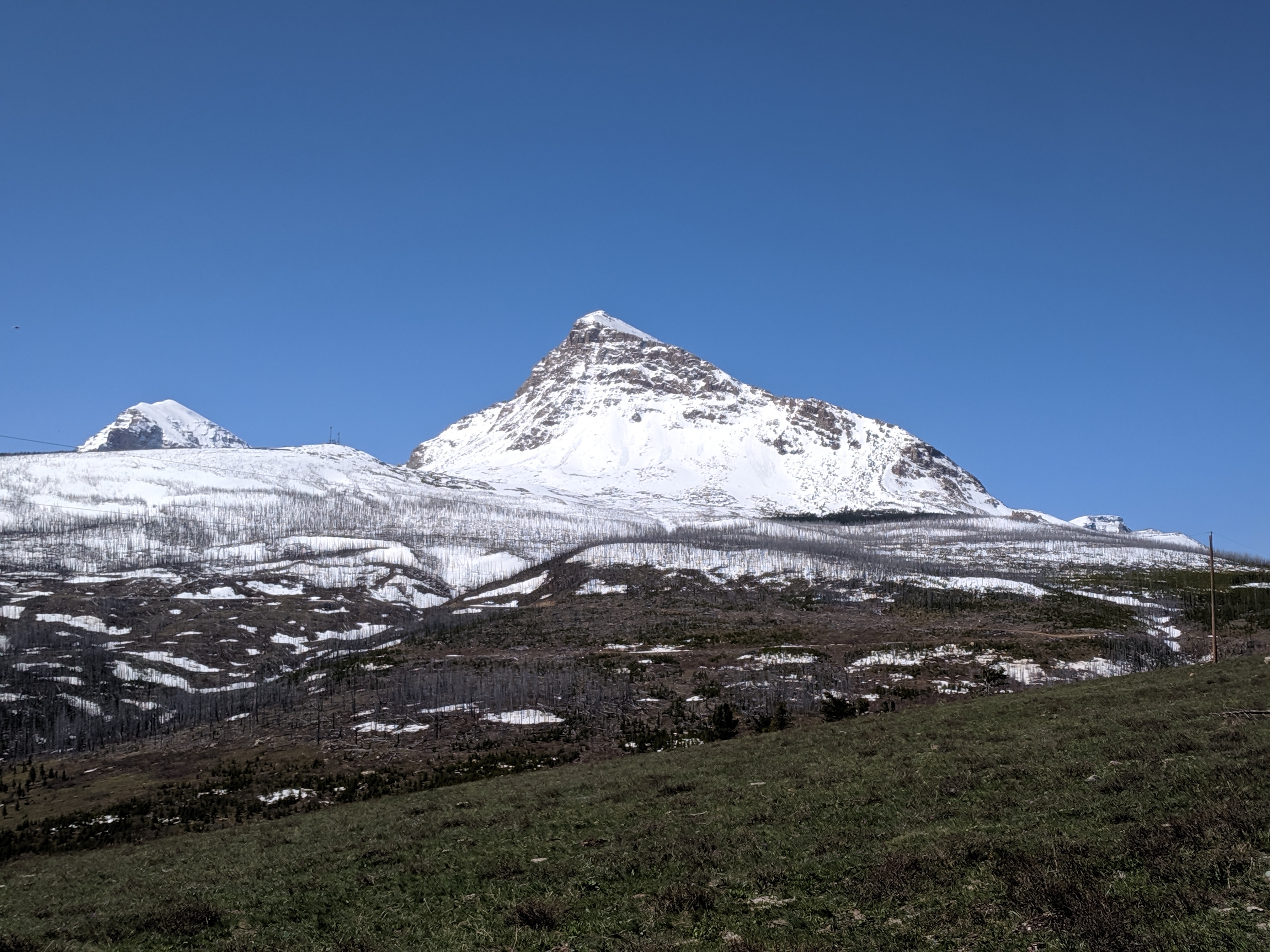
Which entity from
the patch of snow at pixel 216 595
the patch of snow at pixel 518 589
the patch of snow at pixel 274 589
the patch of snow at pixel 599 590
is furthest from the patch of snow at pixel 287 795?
the patch of snow at pixel 274 589

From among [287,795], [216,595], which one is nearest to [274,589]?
[216,595]

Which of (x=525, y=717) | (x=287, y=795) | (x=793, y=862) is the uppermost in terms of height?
(x=793, y=862)

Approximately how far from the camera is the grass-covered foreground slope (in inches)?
576

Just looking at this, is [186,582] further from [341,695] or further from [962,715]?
[962,715]

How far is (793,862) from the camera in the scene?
63.9ft

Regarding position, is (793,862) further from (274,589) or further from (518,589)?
(274,589)

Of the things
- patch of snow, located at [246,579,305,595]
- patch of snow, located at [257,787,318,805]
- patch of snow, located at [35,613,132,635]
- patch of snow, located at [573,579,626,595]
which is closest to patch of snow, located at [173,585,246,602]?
patch of snow, located at [246,579,305,595]

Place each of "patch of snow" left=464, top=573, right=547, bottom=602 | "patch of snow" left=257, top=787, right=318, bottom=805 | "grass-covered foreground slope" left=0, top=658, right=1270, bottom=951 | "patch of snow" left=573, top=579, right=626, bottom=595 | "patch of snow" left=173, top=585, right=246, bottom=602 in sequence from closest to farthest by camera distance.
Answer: "grass-covered foreground slope" left=0, top=658, right=1270, bottom=951 → "patch of snow" left=257, top=787, right=318, bottom=805 → "patch of snow" left=173, top=585, right=246, bottom=602 → "patch of snow" left=573, top=579, right=626, bottom=595 → "patch of snow" left=464, top=573, right=547, bottom=602

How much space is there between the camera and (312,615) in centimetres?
15625

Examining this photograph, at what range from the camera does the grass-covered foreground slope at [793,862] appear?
48.0ft

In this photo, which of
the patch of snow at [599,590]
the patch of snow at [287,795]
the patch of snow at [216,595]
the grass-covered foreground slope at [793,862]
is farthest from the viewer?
the patch of snow at [599,590]

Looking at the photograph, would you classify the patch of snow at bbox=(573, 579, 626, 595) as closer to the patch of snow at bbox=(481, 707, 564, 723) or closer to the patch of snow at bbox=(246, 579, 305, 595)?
the patch of snow at bbox=(246, 579, 305, 595)

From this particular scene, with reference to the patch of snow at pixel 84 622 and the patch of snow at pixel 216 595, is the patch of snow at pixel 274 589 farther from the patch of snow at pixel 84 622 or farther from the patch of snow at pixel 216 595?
the patch of snow at pixel 84 622

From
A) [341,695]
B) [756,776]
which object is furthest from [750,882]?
[341,695]
